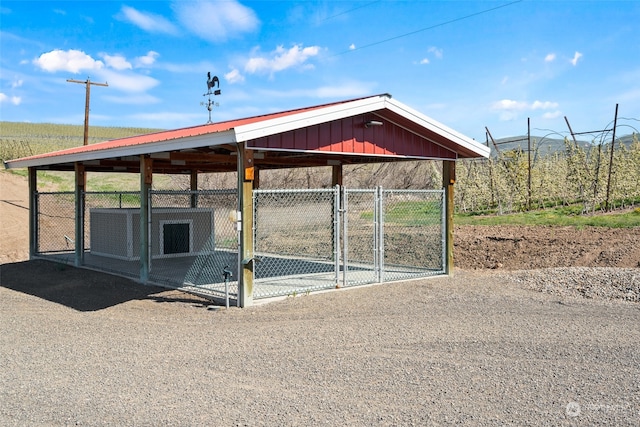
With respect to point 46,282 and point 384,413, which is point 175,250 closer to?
point 46,282

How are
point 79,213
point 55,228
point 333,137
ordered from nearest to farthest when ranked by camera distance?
point 333,137
point 79,213
point 55,228

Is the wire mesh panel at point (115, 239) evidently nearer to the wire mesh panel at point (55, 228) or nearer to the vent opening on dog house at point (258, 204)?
the vent opening on dog house at point (258, 204)

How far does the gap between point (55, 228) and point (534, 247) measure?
17.1 meters

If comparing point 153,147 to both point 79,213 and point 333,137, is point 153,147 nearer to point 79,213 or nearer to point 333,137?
A: point 333,137

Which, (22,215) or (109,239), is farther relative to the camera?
(22,215)

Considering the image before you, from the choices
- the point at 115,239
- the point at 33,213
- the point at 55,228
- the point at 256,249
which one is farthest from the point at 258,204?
the point at 55,228

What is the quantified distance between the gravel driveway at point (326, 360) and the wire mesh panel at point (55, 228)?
6.41 meters

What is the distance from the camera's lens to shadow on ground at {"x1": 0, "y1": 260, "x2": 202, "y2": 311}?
9.16 meters

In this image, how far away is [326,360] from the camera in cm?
570

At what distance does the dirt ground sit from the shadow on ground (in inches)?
118

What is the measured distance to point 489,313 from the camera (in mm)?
7965

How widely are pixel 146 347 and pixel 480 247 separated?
1072 cm

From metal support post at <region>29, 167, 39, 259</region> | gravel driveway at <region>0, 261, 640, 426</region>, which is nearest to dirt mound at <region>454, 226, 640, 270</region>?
gravel driveway at <region>0, 261, 640, 426</region>

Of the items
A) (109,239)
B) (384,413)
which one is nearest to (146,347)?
(384,413)
